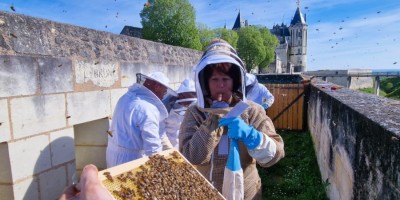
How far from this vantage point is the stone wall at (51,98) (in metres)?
2.69

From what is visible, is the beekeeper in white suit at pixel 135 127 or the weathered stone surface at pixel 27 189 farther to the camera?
the beekeeper in white suit at pixel 135 127

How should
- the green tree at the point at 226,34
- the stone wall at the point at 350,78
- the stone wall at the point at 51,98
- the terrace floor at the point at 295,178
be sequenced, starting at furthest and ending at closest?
the green tree at the point at 226,34 → the stone wall at the point at 350,78 → the terrace floor at the point at 295,178 → the stone wall at the point at 51,98

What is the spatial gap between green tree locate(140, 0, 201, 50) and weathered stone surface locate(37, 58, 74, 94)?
3535cm

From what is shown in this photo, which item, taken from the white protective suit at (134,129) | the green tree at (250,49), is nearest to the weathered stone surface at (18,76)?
the white protective suit at (134,129)

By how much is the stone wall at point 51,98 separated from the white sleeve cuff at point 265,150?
2.21 metres

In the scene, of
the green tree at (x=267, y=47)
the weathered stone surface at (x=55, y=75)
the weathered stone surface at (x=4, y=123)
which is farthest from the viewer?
the green tree at (x=267, y=47)

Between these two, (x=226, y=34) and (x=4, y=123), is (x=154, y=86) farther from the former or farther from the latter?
(x=226, y=34)

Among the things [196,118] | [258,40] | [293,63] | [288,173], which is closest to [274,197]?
[288,173]

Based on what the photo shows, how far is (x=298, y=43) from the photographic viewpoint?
10556cm

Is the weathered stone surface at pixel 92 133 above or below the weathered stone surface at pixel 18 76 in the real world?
below

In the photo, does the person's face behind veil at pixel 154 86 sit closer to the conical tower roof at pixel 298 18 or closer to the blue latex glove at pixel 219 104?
the blue latex glove at pixel 219 104

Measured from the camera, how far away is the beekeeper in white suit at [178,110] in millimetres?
4773

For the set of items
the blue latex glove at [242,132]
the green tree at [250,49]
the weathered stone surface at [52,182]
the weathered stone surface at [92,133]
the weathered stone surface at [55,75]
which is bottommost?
the weathered stone surface at [52,182]

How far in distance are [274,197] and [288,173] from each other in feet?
3.97
